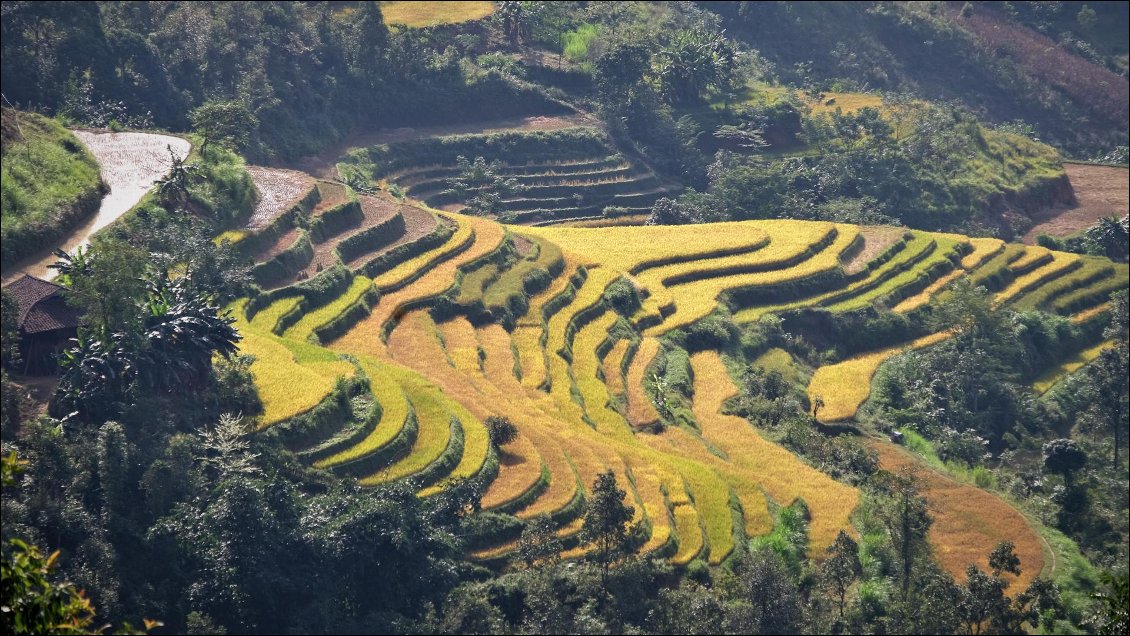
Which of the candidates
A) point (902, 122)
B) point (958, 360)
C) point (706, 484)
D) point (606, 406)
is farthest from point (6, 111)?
point (902, 122)

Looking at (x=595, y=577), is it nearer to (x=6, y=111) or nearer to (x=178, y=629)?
(x=178, y=629)

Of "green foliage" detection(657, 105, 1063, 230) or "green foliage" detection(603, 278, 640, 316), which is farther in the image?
"green foliage" detection(657, 105, 1063, 230)

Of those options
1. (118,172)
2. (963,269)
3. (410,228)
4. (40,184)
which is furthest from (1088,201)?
(40,184)

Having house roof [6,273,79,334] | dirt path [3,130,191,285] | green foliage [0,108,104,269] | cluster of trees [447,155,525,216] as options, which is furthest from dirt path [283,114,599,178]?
house roof [6,273,79,334]

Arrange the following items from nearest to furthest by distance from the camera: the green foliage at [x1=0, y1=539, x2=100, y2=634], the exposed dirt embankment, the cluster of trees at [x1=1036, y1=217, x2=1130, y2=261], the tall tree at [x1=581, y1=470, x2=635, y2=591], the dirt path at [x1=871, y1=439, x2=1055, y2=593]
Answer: the green foliage at [x1=0, y1=539, x2=100, y2=634]
the tall tree at [x1=581, y1=470, x2=635, y2=591]
the dirt path at [x1=871, y1=439, x2=1055, y2=593]
the cluster of trees at [x1=1036, y1=217, x2=1130, y2=261]
the exposed dirt embankment

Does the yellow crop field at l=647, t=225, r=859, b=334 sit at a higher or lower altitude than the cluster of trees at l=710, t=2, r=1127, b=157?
lower

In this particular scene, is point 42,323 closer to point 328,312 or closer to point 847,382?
point 328,312

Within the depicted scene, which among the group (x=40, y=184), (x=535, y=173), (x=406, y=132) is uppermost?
(x=40, y=184)

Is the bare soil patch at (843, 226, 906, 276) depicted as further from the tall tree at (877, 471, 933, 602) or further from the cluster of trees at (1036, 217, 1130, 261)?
the tall tree at (877, 471, 933, 602)

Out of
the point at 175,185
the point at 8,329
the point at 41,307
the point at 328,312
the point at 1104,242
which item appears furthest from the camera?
the point at 1104,242
